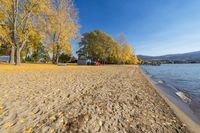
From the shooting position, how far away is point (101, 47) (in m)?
49.1

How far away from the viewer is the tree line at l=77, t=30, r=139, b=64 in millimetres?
49281

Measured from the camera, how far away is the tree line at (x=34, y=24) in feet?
56.7

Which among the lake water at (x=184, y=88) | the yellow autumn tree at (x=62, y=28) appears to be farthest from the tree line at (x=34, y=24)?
the lake water at (x=184, y=88)

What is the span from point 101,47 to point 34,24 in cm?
3153

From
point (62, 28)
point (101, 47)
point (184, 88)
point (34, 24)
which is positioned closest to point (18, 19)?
point (34, 24)

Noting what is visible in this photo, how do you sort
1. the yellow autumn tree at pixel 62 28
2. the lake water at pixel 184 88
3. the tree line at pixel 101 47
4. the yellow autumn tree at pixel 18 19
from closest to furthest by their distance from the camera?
1. the lake water at pixel 184 88
2. the yellow autumn tree at pixel 18 19
3. the yellow autumn tree at pixel 62 28
4. the tree line at pixel 101 47

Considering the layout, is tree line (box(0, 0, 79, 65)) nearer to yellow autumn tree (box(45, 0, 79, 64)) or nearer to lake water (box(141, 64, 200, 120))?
yellow autumn tree (box(45, 0, 79, 64))

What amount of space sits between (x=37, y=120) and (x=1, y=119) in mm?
887

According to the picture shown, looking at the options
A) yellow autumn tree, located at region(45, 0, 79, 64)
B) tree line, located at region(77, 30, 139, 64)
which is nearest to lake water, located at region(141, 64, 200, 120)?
yellow autumn tree, located at region(45, 0, 79, 64)

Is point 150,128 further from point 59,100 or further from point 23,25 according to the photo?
point 23,25

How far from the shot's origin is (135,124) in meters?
3.12

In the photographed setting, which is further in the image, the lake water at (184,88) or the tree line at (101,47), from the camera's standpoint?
the tree line at (101,47)

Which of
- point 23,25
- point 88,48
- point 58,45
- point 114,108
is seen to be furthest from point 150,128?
point 88,48

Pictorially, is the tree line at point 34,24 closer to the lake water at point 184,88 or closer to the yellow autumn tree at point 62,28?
the yellow autumn tree at point 62,28
